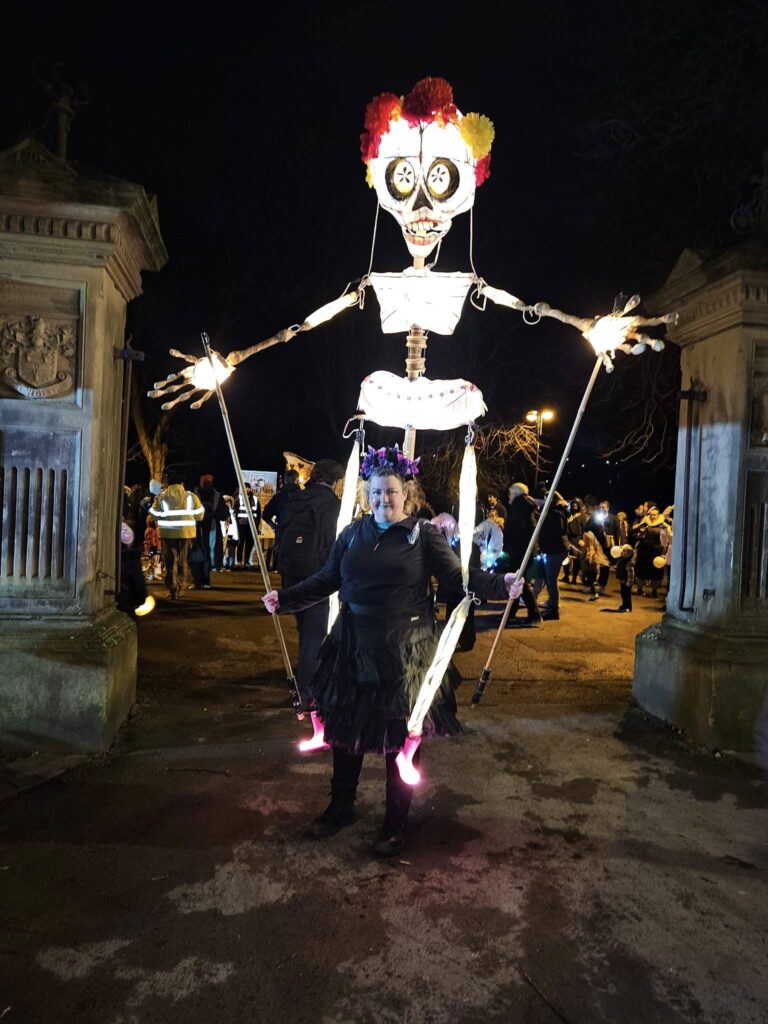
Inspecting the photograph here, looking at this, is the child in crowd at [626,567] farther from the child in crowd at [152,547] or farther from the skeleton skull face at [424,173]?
the child in crowd at [152,547]

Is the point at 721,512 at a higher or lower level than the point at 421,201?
lower

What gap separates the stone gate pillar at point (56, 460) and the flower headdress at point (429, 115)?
1.86 m

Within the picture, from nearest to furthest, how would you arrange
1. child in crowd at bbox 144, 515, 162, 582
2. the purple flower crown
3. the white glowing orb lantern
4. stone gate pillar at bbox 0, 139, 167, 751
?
the purple flower crown < stone gate pillar at bbox 0, 139, 167, 751 < the white glowing orb lantern < child in crowd at bbox 144, 515, 162, 582

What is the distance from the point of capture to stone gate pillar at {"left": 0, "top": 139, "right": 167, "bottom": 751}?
4.43m

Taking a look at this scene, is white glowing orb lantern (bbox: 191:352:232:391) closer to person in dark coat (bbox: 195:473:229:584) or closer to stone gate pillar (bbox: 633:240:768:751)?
stone gate pillar (bbox: 633:240:768:751)

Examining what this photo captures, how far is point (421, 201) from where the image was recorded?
5379 millimetres

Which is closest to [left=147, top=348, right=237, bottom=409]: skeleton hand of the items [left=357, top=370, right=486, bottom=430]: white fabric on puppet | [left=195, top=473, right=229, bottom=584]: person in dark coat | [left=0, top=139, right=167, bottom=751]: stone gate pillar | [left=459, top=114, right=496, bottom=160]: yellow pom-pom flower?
[left=0, top=139, right=167, bottom=751]: stone gate pillar

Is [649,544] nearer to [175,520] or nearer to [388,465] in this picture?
[175,520]

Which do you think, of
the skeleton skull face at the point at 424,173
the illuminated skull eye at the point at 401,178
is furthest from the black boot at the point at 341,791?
the illuminated skull eye at the point at 401,178

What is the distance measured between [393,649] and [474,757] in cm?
156

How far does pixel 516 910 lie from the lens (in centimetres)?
297

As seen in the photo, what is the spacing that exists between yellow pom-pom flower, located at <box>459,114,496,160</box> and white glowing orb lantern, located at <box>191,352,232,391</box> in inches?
95.9

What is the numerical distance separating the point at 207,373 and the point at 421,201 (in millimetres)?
2085

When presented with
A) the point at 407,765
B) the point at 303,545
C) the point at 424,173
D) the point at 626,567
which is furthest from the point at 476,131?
the point at 626,567
